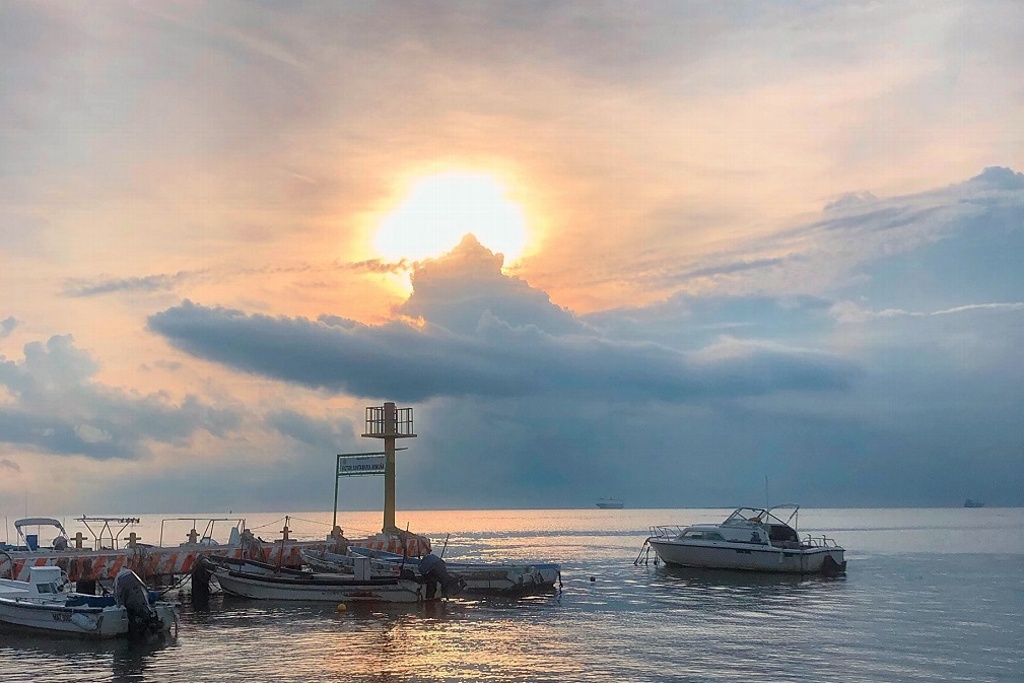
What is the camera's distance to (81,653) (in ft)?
103

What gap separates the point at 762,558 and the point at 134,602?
38.4 meters

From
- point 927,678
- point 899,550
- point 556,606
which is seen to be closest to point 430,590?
point 556,606

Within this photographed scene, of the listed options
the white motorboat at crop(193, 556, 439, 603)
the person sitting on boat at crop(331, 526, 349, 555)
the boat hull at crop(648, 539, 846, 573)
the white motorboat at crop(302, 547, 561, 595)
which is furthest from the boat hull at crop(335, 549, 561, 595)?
the boat hull at crop(648, 539, 846, 573)

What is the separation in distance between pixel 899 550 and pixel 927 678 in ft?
251

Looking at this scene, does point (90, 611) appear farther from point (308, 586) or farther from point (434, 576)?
point (434, 576)

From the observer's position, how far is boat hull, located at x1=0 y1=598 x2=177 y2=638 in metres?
32.8

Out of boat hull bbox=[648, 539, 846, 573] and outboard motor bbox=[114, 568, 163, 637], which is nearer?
outboard motor bbox=[114, 568, 163, 637]

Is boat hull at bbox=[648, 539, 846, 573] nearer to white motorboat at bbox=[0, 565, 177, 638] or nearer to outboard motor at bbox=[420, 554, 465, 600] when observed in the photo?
outboard motor at bbox=[420, 554, 465, 600]

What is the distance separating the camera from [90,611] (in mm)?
32812

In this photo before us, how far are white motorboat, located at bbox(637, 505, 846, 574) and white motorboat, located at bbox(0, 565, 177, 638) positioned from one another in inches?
1425

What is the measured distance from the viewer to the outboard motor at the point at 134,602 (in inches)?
1308

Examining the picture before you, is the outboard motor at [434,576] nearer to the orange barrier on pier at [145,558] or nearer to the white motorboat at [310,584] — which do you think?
the white motorboat at [310,584]

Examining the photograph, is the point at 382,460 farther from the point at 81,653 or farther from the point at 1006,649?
the point at 1006,649

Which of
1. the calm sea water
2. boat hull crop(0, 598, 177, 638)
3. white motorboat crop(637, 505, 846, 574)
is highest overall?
white motorboat crop(637, 505, 846, 574)
